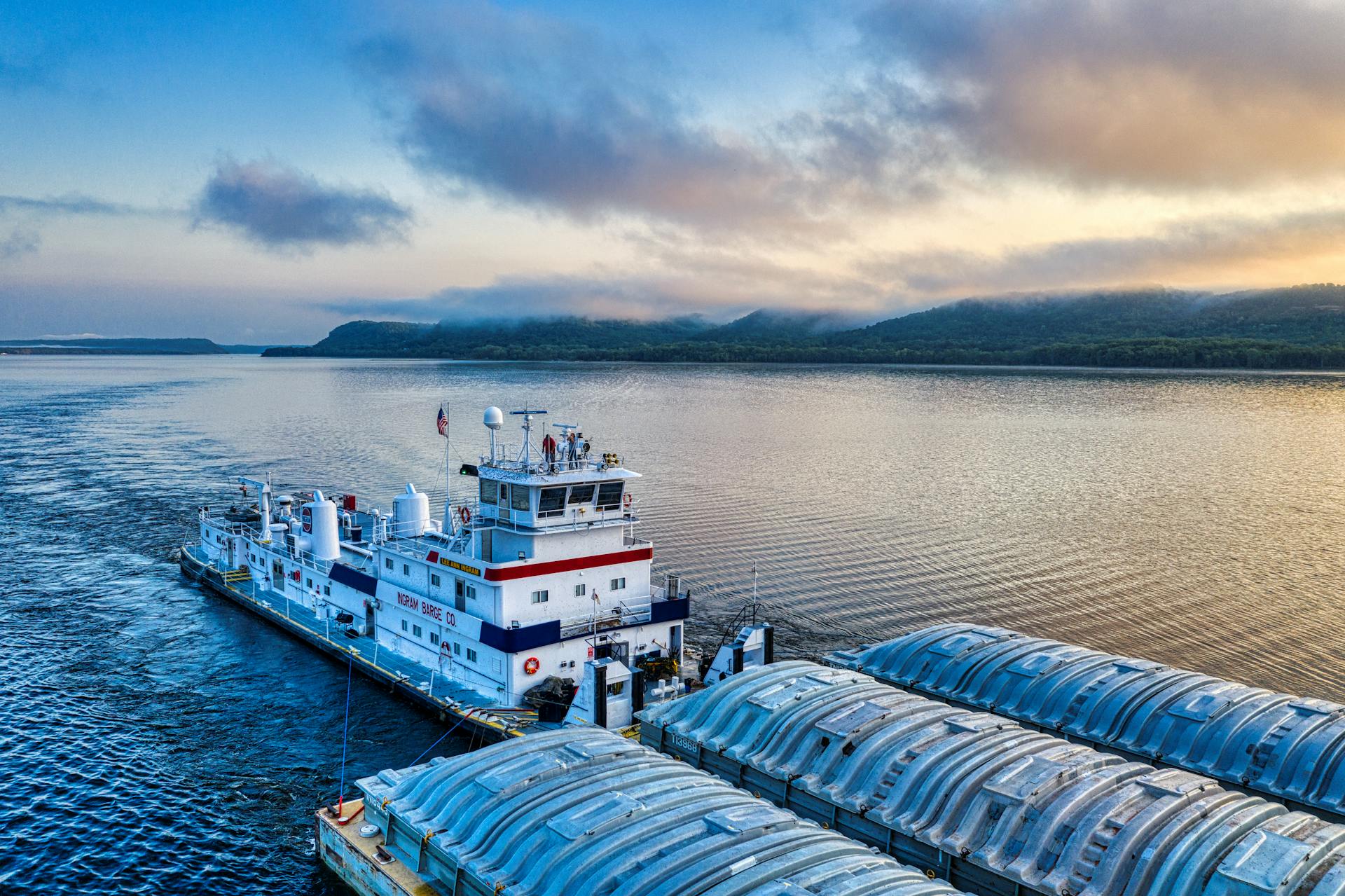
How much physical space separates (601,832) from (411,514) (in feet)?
78.4

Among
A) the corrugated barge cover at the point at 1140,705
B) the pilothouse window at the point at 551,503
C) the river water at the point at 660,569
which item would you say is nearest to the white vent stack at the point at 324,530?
the river water at the point at 660,569

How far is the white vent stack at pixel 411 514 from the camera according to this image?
35.8 meters

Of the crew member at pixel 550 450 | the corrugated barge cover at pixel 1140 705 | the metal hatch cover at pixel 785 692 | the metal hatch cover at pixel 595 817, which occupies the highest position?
the crew member at pixel 550 450

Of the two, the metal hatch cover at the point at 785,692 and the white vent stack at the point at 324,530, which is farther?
the white vent stack at the point at 324,530

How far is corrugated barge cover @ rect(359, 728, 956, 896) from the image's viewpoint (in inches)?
514

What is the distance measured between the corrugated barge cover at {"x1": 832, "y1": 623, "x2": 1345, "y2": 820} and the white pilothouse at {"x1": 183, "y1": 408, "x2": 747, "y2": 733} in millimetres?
5418

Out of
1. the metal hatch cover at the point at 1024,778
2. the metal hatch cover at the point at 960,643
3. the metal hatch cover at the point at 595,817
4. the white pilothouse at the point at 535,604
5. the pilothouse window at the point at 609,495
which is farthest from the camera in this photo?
the pilothouse window at the point at 609,495

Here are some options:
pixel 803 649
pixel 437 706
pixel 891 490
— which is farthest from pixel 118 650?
pixel 891 490

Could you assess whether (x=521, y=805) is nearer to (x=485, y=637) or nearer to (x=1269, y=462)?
(x=485, y=637)

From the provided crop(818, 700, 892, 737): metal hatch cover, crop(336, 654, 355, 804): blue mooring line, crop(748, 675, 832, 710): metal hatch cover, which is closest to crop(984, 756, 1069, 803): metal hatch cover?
crop(818, 700, 892, 737): metal hatch cover

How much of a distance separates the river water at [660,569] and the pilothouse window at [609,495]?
28.2 ft

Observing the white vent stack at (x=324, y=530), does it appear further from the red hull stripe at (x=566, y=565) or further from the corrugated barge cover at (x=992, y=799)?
the corrugated barge cover at (x=992, y=799)

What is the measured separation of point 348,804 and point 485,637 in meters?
8.22

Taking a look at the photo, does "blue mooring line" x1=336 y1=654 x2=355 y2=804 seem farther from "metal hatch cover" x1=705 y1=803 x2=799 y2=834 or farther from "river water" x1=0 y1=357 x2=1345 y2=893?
"metal hatch cover" x1=705 y1=803 x2=799 y2=834
